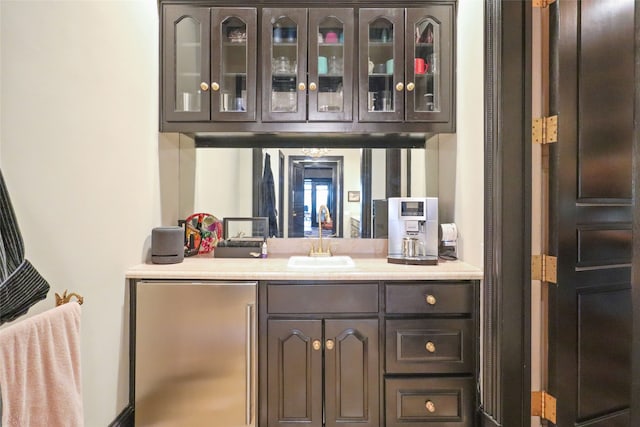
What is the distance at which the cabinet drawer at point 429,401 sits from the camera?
1.66m

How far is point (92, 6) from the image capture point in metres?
1.40

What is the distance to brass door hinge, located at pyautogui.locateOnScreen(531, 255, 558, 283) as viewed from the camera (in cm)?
148

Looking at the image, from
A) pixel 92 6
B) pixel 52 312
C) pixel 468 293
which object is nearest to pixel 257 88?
pixel 92 6

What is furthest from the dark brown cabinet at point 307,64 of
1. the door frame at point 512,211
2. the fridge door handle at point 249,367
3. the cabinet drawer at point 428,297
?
the fridge door handle at point 249,367

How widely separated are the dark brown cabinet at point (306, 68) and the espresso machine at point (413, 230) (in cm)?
45

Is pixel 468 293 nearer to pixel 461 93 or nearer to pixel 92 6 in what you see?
pixel 461 93

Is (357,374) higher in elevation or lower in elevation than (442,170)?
lower

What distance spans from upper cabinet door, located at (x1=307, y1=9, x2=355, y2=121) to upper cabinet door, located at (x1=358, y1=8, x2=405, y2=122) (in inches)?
2.8

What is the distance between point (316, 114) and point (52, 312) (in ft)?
5.09

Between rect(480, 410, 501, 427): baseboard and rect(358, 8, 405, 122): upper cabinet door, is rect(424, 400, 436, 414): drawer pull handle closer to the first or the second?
rect(480, 410, 501, 427): baseboard

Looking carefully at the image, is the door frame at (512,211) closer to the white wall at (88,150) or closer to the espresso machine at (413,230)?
the espresso machine at (413,230)

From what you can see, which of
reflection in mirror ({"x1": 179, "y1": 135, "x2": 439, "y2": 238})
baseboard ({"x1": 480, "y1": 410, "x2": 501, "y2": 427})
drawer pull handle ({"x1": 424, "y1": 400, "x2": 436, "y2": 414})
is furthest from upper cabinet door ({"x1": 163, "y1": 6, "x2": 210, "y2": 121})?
baseboard ({"x1": 480, "y1": 410, "x2": 501, "y2": 427})

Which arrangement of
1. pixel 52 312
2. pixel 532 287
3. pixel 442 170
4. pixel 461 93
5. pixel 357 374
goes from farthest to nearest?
1. pixel 442 170
2. pixel 461 93
3. pixel 357 374
4. pixel 532 287
5. pixel 52 312

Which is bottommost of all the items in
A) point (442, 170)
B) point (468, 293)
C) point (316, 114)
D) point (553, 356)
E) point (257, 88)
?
point (553, 356)
